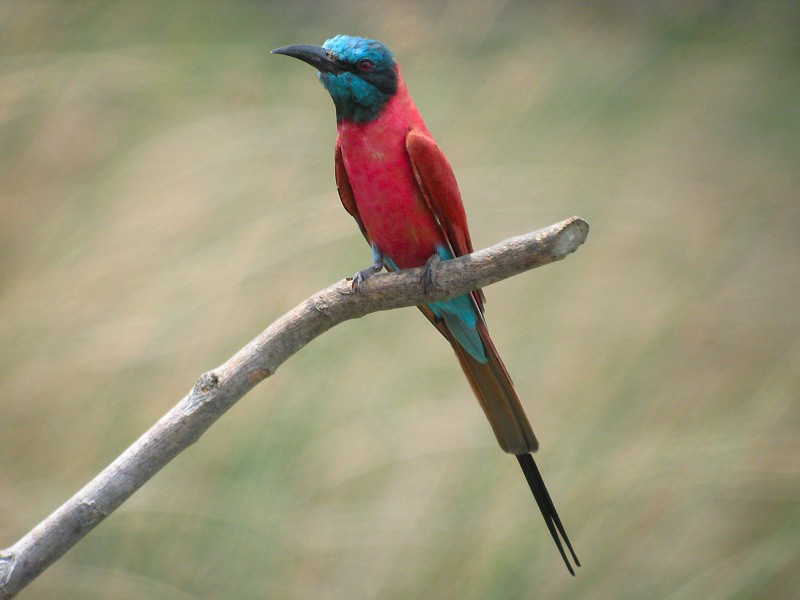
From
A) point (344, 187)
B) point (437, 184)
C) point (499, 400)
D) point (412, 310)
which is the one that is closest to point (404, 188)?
point (437, 184)

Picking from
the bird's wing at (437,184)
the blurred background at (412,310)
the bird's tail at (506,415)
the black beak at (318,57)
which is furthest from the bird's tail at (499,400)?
the blurred background at (412,310)

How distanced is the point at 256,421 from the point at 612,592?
1.23m

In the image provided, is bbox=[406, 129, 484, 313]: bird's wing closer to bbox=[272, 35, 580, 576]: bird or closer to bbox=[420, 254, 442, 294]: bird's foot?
bbox=[272, 35, 580, 576]: bird

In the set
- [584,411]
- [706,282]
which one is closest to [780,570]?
[584,411]

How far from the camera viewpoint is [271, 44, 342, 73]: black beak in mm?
1685

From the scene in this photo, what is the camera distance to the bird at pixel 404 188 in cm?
171

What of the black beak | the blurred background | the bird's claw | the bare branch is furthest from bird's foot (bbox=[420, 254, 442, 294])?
the blurred background

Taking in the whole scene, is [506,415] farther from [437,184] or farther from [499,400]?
[437,184]

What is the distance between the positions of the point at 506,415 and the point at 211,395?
64cm

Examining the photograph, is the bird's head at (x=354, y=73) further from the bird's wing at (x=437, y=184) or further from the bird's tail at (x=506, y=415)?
the bird's tail at (x=506, y=415)

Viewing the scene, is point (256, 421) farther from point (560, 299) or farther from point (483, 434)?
point (560, 299)

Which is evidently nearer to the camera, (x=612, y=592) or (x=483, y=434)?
(x=612, y=592)

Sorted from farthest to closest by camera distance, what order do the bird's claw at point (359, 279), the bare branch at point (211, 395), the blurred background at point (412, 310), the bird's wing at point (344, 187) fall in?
the blurred background at point (412, 310), the bird's wing at point (344, 187), the bird's claw at point (359, 279), the bare branch at point (211, 395)

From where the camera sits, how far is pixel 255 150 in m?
2.92
